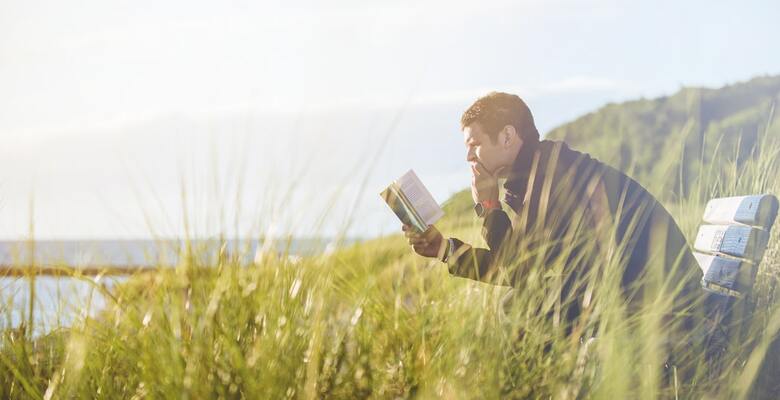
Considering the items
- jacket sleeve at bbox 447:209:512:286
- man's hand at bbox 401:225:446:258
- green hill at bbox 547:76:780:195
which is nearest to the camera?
jacket sleeve at bbox 447:209:512:286

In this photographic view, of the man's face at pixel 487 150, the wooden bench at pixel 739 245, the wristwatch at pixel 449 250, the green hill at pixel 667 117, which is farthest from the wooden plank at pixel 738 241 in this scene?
the green hill at pixel 667 117

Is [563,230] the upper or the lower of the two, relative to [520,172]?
lower

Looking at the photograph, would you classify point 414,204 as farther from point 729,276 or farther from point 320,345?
point 729,276

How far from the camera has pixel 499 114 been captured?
10.6 feet

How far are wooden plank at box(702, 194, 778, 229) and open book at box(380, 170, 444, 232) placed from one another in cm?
151

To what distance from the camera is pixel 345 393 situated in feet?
7.93

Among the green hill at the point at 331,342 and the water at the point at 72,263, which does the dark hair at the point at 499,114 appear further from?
the water at the point at 72,263

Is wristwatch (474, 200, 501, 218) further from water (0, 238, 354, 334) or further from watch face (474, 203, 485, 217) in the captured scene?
water (0, 238, 354, 334)

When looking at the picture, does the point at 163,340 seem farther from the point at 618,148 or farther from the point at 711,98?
the point at 711,98

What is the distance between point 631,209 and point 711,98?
3541 cm

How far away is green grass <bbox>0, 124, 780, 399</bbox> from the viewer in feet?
7.22

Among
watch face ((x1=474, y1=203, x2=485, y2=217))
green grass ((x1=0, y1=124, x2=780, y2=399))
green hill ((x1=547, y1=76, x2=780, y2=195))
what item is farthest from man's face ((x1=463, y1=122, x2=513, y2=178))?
green hill ((x1=547, y1=76, x2=780, y2=195))

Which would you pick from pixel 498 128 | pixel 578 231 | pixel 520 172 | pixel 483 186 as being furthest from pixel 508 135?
pixel 578 231

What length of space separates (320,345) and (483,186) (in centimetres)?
152
